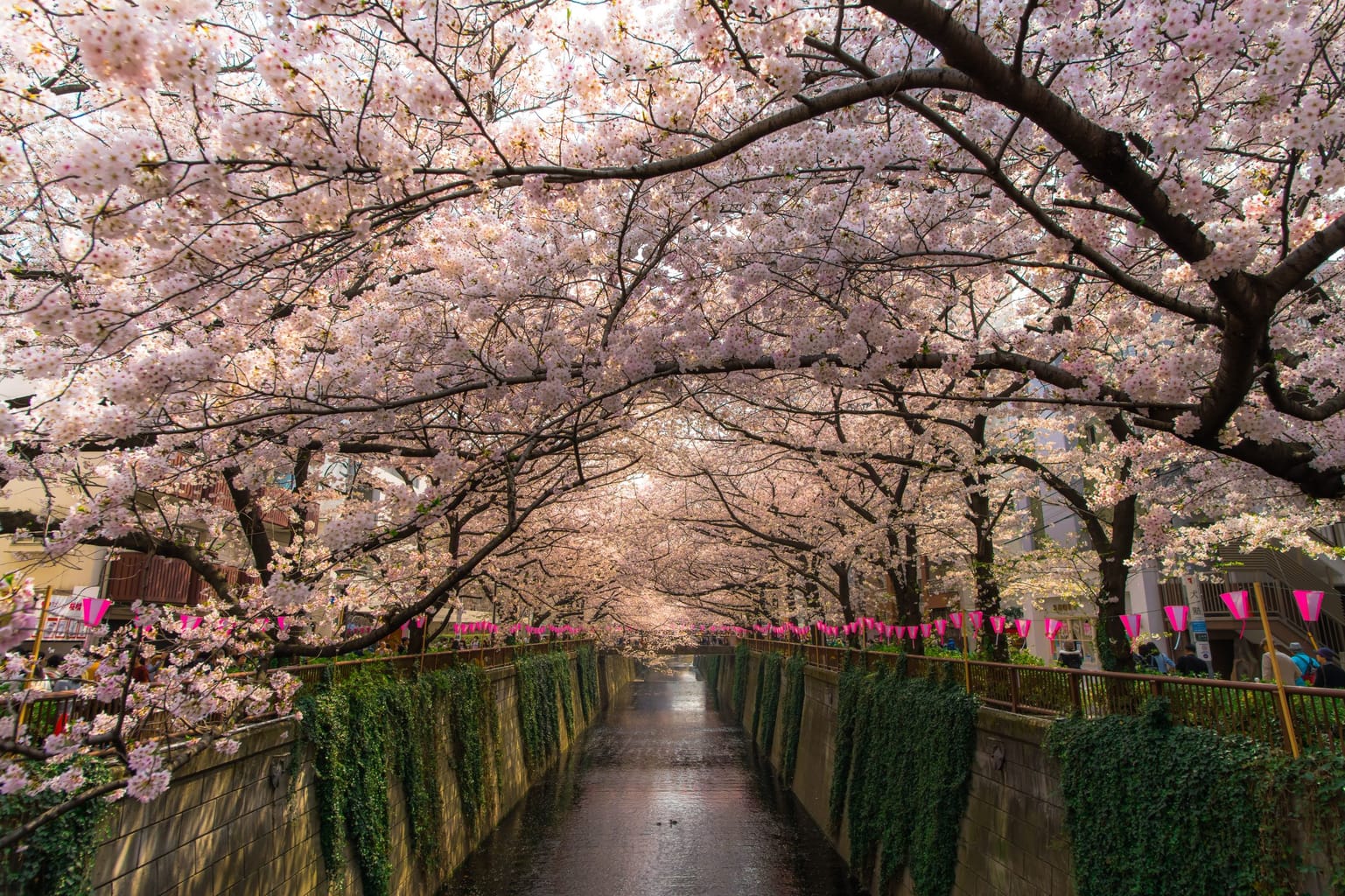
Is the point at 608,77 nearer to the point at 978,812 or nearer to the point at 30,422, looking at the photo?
the point at 30,422

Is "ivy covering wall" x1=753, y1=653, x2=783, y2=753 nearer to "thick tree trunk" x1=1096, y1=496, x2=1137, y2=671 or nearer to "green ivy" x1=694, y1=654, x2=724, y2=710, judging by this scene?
Answer: "thick tree trunk" x1=1096, y1=496, x2=1137, y2=671

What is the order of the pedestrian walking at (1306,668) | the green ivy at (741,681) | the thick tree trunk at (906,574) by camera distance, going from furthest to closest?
the green ivy at (741,681) < the thick tree trunk at (906,574) < the pedestrian walking at (1306,668)

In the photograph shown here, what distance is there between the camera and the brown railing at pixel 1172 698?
5.05 metres

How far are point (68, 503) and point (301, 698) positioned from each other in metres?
9.59

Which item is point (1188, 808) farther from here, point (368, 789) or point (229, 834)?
point (368, 789)

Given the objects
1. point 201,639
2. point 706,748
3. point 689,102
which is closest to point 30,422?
point 201,639

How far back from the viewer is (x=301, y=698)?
9.38m

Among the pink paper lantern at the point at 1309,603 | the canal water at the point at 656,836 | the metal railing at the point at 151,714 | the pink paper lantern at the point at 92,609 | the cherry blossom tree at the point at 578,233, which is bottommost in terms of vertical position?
the canal water at the point at 656,836

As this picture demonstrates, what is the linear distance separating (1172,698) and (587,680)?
4040 centimetres

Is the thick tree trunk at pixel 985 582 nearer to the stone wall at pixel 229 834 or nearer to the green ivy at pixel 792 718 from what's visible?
the stone wall at pixel 229 834

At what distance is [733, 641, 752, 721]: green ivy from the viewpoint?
4366 cm

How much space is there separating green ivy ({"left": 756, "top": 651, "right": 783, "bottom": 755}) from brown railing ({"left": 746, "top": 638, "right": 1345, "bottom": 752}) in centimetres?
1926

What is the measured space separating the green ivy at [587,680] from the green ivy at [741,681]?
26.7 ft

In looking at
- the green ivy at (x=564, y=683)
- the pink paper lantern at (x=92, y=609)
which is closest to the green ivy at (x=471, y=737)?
the pink paper lantern at (x=92, y=609)
